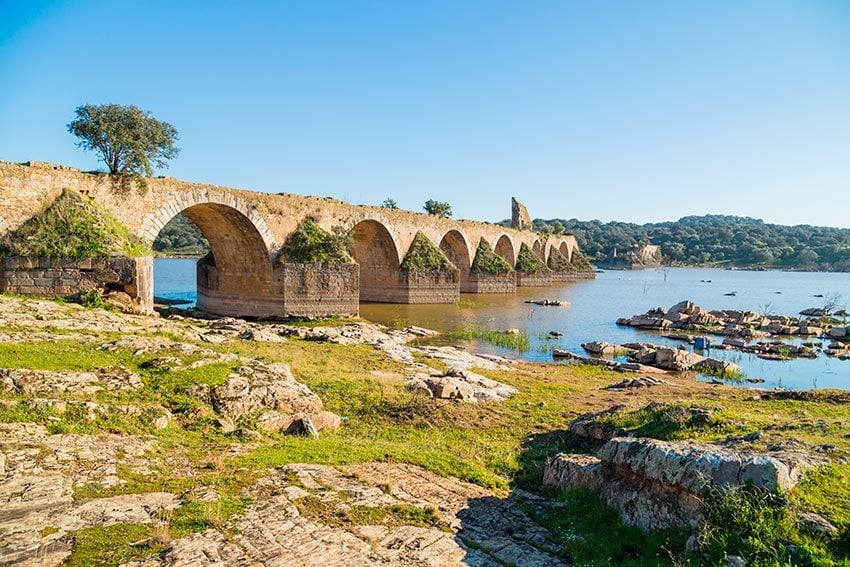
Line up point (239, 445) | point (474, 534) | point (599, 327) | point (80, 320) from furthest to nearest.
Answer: point (599, 327)
point (80, 320)
point (239, 445)
point (474, 534)

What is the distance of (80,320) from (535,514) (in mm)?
11733

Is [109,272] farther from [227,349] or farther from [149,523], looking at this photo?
[149,523]

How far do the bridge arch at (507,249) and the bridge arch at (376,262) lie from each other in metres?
26.4

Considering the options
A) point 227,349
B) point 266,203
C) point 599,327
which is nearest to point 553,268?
point 599,327

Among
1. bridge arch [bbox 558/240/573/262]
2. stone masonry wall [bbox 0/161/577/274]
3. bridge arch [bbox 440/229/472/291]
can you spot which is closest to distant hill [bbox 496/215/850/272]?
bridge arch [bbox 558/240/573/262]

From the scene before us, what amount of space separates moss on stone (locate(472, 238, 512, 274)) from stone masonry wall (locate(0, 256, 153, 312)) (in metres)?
37.1

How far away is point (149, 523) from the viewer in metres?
4.61

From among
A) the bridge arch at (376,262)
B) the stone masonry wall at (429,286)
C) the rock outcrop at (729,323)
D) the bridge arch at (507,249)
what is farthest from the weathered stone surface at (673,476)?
the bridge arch at (507,249)

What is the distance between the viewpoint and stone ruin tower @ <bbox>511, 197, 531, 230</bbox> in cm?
8212

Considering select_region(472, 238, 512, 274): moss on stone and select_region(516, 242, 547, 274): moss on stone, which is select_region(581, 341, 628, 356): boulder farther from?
select_region(516, 242, 547, 274): moss on stone

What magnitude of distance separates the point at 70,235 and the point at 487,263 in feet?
127

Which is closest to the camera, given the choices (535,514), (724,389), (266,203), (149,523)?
(149,523)

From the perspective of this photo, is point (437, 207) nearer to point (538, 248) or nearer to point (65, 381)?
point (538, 248)

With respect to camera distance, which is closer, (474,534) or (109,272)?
(474,534)
